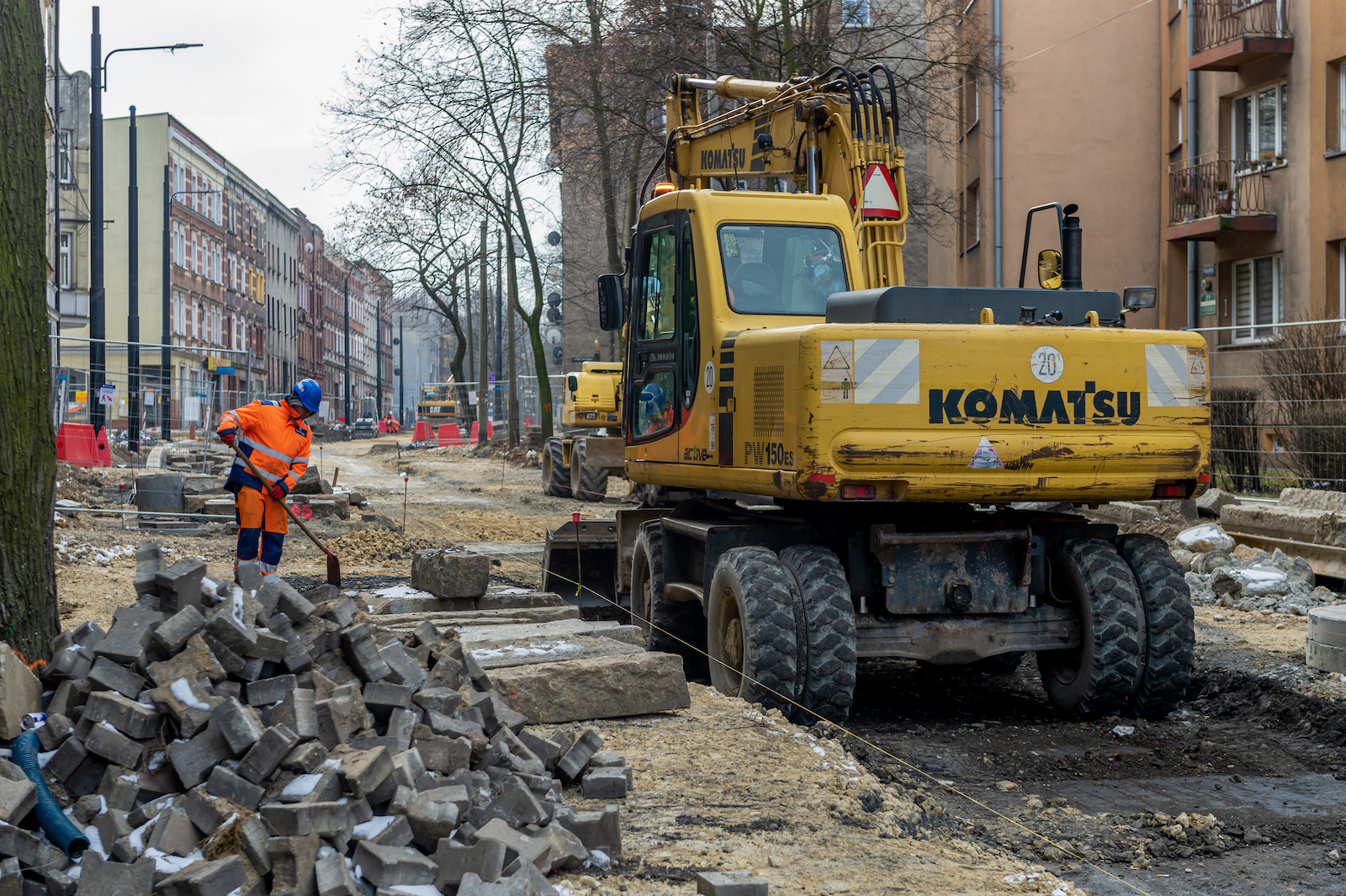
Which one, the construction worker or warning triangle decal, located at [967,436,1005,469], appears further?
the construction worker

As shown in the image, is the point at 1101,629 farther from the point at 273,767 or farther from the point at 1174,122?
the point at 1174,122

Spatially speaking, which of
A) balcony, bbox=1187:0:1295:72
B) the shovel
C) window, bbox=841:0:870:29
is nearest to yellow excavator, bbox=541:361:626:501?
window, bbox=841:0:870:29

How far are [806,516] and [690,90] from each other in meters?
4.85

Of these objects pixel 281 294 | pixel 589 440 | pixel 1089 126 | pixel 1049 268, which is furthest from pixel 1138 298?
pixel 281 294

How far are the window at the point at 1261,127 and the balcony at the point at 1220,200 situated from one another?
0.18 m

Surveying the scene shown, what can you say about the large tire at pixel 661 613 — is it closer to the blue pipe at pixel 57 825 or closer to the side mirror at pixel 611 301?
the side mirror at pixel 611 301

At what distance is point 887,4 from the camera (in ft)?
76.8

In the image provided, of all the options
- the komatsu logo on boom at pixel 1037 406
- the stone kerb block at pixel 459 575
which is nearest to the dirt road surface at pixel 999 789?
the komatsu logo on boom at pixel 1037 406

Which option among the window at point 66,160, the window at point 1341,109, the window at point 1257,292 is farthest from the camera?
the window at point 66,160

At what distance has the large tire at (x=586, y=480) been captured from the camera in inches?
859

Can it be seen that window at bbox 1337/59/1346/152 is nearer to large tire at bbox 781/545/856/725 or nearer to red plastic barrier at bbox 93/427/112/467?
large tire at bbox 781/545/856/725

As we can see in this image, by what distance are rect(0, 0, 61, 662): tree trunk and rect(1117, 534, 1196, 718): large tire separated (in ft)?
17.8

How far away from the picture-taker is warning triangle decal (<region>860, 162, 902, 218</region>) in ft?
27.2

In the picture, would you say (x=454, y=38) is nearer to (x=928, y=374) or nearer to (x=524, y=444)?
(x=524, y=444)
